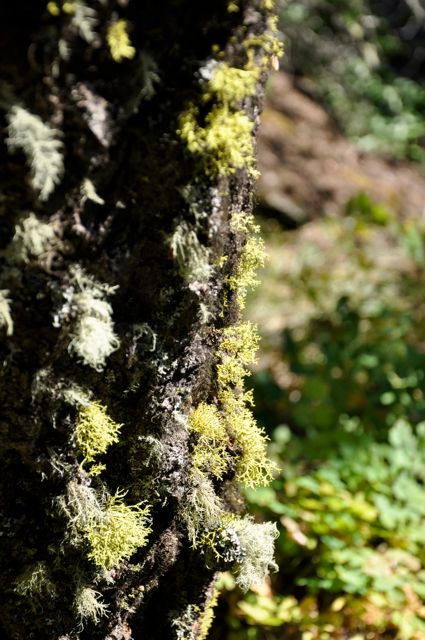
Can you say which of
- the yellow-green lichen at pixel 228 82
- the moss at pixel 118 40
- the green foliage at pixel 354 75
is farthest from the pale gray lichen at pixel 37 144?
the green foliage at pixel 354 75

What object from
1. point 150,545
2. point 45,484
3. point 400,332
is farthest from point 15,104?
point 400,332

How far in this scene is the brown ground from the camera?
18.8ft

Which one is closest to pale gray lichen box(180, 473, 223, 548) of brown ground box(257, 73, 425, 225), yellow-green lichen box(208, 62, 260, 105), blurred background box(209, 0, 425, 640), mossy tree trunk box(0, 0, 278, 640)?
mossy tree trunk box(0, 0, 278, 640)

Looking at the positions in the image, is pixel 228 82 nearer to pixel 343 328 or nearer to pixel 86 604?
pixel 86 604

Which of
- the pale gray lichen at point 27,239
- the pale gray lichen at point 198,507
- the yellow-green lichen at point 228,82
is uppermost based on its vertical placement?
the yellow-green lichen at point 228,82

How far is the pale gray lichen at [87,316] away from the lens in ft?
3.55

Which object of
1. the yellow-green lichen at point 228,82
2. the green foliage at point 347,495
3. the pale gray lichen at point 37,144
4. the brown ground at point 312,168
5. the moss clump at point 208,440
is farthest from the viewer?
the brown ground at point 312,168

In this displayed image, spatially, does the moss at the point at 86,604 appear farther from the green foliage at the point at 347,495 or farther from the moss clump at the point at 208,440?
the green foliage at the point at 347,495

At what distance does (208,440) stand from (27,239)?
0.60m

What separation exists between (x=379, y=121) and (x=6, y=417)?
679 cm

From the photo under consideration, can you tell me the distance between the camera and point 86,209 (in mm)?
1057

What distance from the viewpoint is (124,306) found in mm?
1165

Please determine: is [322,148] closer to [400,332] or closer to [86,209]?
[400,332]

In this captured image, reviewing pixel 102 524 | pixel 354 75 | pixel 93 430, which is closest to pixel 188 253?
pixel 93 430
